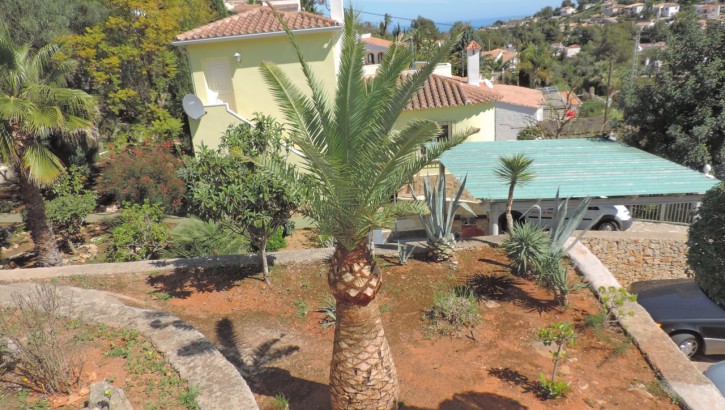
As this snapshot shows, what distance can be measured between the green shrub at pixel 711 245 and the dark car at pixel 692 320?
3272mm

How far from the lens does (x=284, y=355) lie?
6430 mm

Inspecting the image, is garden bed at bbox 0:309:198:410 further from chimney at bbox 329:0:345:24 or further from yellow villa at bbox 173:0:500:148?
chimney at bbox 329:0:345:24

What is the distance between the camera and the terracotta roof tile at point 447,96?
1839 cm

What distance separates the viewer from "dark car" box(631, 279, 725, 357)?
7938 mm

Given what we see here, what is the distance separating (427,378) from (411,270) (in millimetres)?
2942

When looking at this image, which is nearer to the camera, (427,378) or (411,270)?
(427,378)

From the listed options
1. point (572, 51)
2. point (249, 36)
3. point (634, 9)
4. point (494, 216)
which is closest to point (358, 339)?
point (494, 216)

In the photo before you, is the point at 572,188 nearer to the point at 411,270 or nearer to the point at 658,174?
the point at 658,174

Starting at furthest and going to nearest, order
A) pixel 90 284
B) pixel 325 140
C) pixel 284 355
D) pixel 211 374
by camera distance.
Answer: pixel 90 284 → pixel 284 355 → pixel 211 374 → pixel 325 140

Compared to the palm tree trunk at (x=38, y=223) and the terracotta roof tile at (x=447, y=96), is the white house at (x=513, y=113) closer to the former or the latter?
the terracotta roof tile at (x=447, y=96)

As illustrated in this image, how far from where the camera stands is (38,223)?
10.4m

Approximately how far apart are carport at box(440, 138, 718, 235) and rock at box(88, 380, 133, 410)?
742cm

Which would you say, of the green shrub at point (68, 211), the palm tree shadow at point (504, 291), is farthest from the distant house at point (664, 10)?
the green shrub at point (68, 211)

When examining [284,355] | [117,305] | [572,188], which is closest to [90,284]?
[117,305]
